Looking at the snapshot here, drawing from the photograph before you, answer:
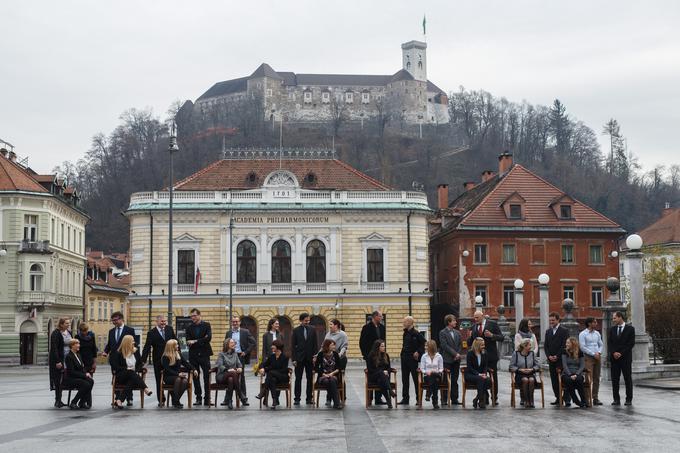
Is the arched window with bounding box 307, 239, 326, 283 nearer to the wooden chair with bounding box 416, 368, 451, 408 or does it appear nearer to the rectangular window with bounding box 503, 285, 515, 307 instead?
the rectangular window with bounding box 503, 285, 515, 307

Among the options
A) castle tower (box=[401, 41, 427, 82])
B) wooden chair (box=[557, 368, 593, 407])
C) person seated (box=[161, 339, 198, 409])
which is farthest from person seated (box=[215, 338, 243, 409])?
castle tower (box=[401, 41, 427, 82])

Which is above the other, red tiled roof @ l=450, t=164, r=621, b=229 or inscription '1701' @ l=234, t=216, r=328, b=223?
red tiled roof @ l=450, t=164, r=621, b=229

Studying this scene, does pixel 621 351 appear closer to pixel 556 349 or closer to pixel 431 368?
pixel 556 349

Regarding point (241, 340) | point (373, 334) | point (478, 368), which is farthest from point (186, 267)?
point (478, 368)

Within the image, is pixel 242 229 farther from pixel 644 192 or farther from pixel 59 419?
pixel 644 192

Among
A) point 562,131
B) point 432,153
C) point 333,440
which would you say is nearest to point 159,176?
point 432,153

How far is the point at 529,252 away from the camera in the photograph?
55031mm

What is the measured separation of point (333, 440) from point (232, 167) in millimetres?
42753

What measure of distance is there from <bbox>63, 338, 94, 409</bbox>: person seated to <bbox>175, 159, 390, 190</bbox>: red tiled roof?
3472 cm

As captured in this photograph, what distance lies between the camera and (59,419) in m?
16.5

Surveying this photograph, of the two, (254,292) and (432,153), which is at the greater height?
(432,153)

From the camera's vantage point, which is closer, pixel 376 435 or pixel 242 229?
pixel 376 435

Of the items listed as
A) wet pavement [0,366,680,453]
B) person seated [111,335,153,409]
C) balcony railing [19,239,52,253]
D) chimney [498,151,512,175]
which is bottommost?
wet pavement [0,366,680,453]

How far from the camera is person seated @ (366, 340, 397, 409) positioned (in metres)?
18.8
